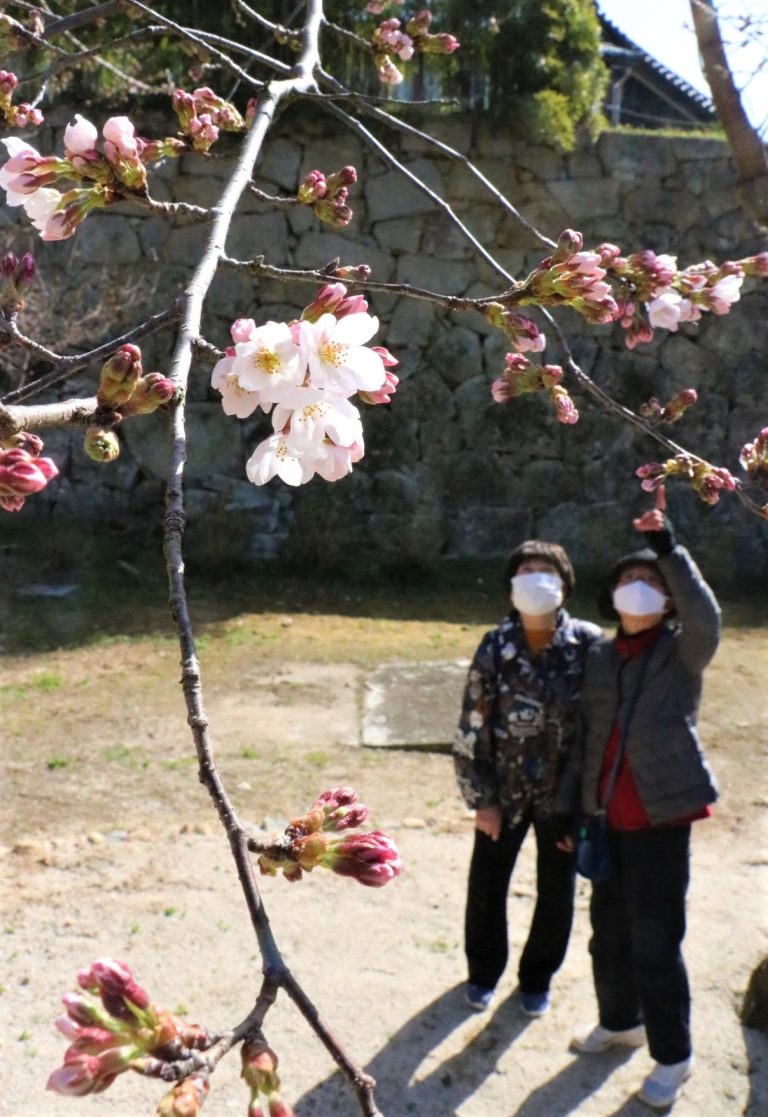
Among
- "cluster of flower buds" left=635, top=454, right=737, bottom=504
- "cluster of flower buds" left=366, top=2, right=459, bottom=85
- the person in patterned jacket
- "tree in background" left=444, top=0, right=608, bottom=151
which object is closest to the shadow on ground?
the person in patterned jacket

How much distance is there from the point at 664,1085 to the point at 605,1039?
261 mm

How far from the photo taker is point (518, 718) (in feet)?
10.5

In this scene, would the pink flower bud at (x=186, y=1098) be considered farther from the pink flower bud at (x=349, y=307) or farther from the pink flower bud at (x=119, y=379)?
the pink flower bud at (x=349, y=307)

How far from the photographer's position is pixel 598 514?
26.5 ft

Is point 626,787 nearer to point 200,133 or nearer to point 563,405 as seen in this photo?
point 563,405

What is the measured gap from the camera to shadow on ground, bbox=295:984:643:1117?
2.90m

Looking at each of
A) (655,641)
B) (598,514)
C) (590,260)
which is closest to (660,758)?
(655,641)

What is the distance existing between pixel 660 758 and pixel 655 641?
324 millimetres

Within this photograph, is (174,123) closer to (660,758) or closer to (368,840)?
(660,758)

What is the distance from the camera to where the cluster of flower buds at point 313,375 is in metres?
0.96

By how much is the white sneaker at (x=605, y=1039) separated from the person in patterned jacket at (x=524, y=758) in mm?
183

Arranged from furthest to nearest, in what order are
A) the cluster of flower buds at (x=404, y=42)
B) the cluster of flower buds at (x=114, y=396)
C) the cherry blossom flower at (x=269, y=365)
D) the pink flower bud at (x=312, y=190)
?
the cluster of flower buds at (x=404, y=42)
the pink flower bud at (x=312, y=190)
the cherry blossom flower at (x=269, y=365)
the cluster of flower buds at (x=114, y=396)

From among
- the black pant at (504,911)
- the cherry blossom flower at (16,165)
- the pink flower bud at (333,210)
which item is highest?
the pink flower bud at (333,210)

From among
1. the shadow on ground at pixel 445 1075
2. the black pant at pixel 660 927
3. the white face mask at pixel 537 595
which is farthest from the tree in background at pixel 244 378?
the shadow on ground at pixel 445 1075
